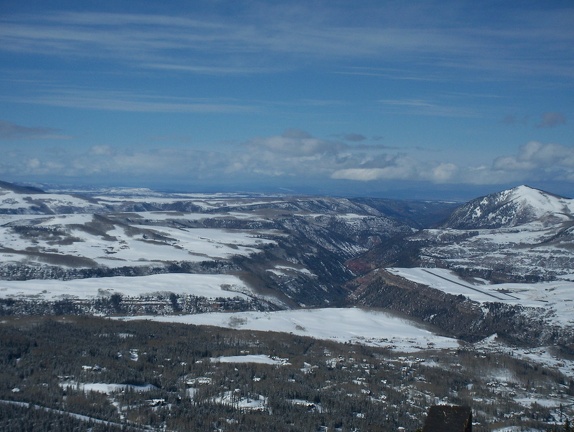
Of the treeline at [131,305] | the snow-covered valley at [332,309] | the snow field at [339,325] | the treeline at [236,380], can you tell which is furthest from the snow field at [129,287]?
the treeline at [236,380]

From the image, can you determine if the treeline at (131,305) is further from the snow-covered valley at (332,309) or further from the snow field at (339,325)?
the snow field at (339,325)

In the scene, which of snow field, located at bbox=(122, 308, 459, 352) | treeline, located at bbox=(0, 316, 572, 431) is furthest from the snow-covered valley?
treeline, located at bbox=(0, 316, 572, 431)

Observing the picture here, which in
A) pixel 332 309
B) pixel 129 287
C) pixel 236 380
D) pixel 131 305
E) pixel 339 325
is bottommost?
pixel 131 305

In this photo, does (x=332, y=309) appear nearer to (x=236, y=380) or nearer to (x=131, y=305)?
(x=131, y=305)

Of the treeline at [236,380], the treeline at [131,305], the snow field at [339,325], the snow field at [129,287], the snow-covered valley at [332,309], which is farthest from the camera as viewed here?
the snow field at [129,287]

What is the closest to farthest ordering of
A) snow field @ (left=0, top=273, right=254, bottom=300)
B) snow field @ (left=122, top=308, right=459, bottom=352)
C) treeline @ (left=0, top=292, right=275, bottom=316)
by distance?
snow field @ (left=122, top=308, right=459, bottom=352) → treeline @ (left=0, top=292, right=275, bottom=316) → snow field @ (left=0, top=273, right=254, bottom=300)

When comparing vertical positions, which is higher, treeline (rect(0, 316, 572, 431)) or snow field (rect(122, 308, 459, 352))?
treeline (rect(0, 316, 572, 431))

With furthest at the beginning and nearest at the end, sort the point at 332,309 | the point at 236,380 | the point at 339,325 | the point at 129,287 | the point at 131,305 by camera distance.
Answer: the point at 332,309 < the point at 129,287 < the point at 131,305 < the point at 339,325 < the point at 236,380

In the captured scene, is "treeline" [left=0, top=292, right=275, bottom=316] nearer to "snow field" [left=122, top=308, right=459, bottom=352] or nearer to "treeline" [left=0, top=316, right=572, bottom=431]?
"snow field" [left=122, top=308, right=459, bottom=352]

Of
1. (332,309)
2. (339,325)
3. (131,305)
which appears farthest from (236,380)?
(332,309)

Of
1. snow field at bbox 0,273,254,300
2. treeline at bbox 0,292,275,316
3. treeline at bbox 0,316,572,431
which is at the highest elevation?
treeline at bbox 0,316,572,431

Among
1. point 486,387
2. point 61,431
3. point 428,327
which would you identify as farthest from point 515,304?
point 61,431

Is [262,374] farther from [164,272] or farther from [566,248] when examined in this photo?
[566,248]
